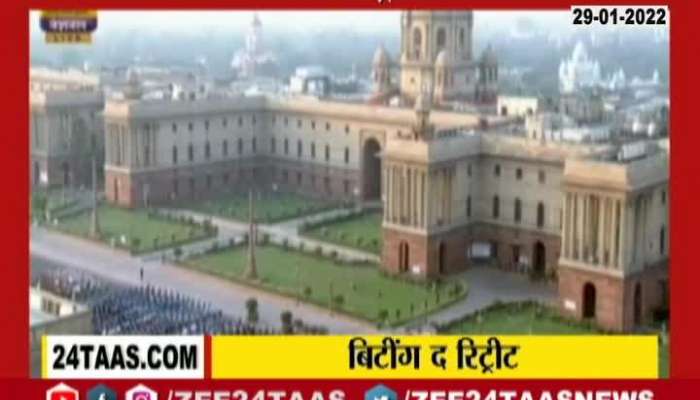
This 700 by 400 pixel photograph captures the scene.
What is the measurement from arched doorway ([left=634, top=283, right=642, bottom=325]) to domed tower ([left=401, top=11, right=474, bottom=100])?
69.3ft

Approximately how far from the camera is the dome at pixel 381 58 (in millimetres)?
55469

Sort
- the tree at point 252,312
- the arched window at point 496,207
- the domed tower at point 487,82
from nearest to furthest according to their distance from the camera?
the tree at point 252,312 < the arched window at point 496,207 < the domed tower at point 487,82

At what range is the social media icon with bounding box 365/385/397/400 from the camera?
21391 millimetres

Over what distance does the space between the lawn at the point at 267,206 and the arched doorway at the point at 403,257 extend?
948 cm

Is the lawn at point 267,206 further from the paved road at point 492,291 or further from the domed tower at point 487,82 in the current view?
the paved road at point 492,291

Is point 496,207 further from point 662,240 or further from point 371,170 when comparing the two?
point 371,170

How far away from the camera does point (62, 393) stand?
2139 centimetres

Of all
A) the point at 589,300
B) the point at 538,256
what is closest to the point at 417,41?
the point at 538,256

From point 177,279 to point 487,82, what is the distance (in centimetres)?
2330

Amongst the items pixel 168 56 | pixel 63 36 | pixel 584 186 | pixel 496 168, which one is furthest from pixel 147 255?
pixel 63 36

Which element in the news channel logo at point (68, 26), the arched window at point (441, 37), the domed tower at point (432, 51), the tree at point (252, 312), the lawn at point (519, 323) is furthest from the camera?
the arched window at point (441, 37)

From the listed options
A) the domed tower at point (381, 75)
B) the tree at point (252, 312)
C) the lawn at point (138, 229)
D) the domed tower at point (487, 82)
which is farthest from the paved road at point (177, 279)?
the domed tower at point (487, 82)

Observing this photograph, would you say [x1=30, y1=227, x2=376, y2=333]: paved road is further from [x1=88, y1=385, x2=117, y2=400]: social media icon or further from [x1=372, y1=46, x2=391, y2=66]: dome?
[x1=372, y1=46, x2=391, y2=66]: dome

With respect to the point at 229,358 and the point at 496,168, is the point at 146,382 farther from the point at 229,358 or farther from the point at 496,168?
the point at 496,168
